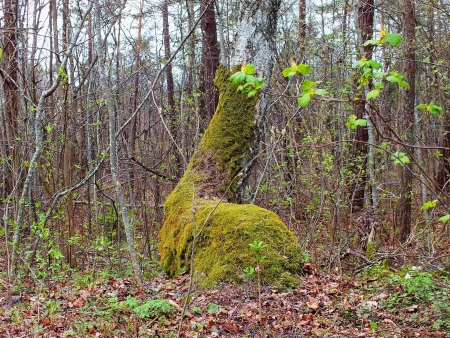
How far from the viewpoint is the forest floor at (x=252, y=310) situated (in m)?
3.70

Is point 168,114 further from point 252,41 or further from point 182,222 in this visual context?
point 182,222

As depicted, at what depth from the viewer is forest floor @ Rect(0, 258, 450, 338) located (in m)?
3.70

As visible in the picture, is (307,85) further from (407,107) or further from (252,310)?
(407,107)

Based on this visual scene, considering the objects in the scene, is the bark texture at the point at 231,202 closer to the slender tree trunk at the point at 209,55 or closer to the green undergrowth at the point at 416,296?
the green undergrowth at the point at 416,296

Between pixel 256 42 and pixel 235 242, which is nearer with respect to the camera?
pixel 235 242

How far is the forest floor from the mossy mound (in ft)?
0.90

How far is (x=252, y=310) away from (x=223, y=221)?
1452 mm

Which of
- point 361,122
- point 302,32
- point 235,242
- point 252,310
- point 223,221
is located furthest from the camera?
point 302,32

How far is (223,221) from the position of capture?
17.3ft

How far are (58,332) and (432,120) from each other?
500 inches

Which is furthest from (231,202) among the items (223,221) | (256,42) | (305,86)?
(305,86)

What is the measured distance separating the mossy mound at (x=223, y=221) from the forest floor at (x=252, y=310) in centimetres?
27

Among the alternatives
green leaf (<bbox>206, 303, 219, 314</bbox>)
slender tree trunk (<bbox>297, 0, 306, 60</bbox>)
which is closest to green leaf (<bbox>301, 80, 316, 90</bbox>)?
green leaf (<bbox>206, 303, 219, 314</bbox>)

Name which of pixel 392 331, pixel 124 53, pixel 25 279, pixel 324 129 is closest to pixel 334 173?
pixel 324 129
